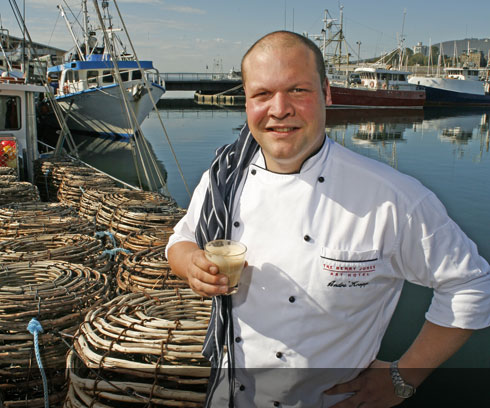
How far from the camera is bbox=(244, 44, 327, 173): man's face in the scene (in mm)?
1442

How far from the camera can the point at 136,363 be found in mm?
1801


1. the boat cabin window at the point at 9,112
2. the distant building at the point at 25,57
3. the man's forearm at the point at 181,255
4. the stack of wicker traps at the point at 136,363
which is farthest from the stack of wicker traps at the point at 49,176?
the man's forearm at the point at 181,255

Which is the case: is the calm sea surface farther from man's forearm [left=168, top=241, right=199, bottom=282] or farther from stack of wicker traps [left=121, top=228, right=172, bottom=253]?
man's forearm [left=168, top=241, right=199, bottom=282]

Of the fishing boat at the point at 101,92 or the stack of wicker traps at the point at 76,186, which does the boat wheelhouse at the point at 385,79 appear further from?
the stack of wicker traps at the point at 76,186

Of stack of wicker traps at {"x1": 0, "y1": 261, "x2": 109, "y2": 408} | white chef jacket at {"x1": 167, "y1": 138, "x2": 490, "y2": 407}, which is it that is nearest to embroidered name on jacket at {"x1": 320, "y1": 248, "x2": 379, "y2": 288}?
white chef jacket at {"x1": 167, "y1": 138, "x2": 490, "y2": 407}

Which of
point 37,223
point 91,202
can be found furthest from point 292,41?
point 91,202

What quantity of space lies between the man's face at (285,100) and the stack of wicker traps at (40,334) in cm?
155

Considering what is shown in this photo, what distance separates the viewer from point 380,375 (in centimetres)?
152

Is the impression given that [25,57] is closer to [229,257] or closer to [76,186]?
[76,186]

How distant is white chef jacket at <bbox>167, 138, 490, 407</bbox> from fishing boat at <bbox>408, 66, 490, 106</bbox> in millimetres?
50381

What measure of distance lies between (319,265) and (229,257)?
11.1 inches

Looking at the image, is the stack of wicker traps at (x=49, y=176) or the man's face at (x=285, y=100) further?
the stack of wicker traps at (x=49, y=176)

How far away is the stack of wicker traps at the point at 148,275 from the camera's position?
2826 millimetres

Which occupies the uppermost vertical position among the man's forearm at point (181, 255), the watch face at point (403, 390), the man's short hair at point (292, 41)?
the man's short hair at point (292, 41)
